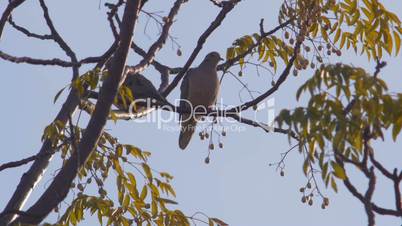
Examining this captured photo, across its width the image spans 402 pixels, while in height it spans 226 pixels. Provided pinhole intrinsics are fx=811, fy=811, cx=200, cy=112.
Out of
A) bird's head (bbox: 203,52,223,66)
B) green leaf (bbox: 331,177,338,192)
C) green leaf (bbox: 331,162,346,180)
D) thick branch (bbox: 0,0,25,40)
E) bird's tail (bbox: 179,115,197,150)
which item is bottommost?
green leaf (bbox: 331,177,338,192)

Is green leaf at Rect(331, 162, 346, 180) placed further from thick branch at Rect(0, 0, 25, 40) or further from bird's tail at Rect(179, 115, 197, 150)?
bird's tail at Rect(179, 115, 197, 150)

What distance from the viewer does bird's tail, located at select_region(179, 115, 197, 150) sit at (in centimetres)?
875

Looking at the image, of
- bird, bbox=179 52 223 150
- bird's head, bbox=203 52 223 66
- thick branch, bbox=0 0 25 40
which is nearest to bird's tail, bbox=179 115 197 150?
bird, bbox=179 52 223 150

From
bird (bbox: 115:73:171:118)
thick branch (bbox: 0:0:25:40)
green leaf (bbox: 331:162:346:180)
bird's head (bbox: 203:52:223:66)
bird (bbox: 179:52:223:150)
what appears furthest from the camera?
bird's head (bbox: 203:52:223:66)

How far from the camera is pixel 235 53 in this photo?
6.09 m

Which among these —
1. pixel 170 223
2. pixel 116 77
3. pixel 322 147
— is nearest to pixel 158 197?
pixel 170 223

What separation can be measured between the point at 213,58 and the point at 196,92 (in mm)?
676

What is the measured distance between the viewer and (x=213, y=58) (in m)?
9.09

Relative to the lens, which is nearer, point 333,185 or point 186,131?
point 333,185

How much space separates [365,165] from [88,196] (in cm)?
212

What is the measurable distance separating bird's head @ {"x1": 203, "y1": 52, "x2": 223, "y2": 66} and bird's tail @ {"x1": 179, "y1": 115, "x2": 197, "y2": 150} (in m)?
0.71

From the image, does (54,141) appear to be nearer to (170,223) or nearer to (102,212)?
(102,212)

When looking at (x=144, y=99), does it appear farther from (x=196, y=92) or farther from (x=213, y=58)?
(x=213, y=58)

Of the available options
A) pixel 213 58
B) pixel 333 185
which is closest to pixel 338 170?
pixel 333 185
